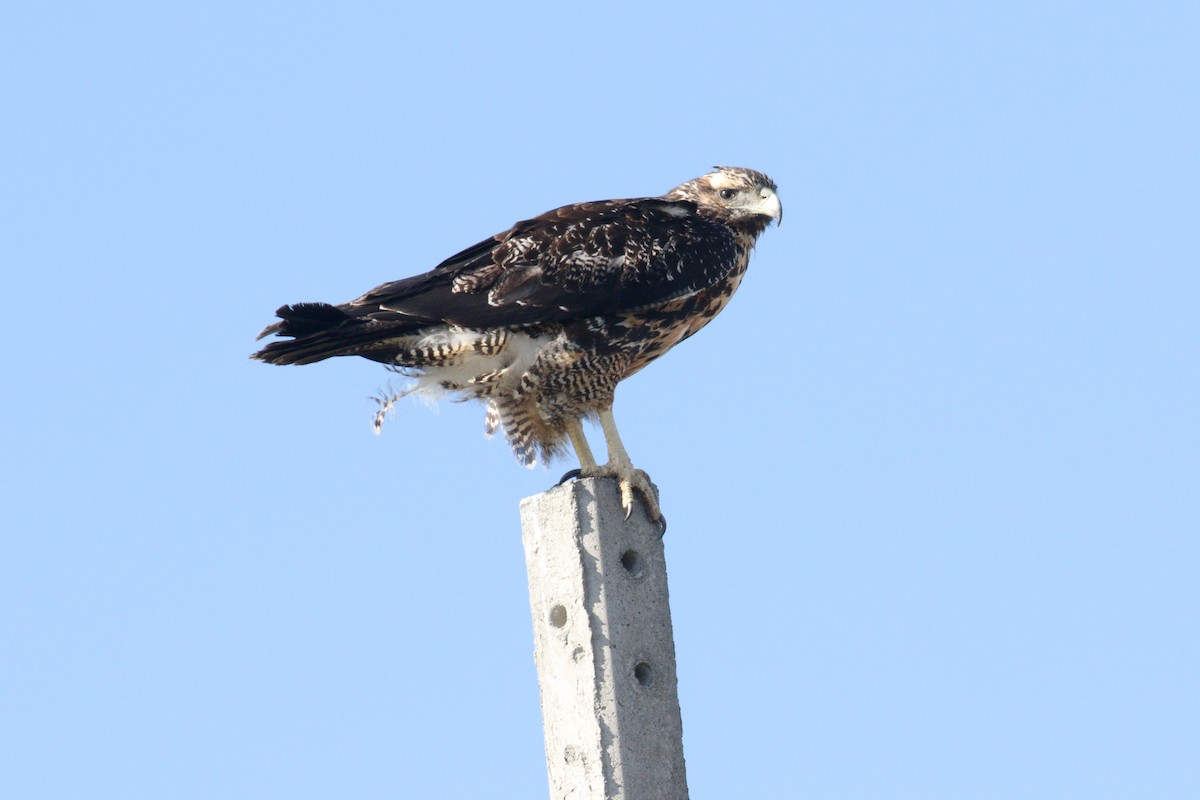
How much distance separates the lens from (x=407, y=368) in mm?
Answer: 8172

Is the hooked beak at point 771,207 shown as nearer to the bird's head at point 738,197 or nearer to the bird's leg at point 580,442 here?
the bird's head at point 738,197

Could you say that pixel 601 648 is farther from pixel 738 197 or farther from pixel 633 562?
pixel 738 197

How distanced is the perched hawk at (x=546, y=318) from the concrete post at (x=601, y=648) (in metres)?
0.47

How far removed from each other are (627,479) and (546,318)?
98cm

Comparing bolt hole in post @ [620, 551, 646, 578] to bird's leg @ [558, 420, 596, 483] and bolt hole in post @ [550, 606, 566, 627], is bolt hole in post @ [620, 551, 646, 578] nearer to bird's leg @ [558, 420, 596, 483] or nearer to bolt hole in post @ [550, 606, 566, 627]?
bolt hole in post @ [550, 606, 566, 627]

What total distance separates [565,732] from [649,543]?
2.92ft

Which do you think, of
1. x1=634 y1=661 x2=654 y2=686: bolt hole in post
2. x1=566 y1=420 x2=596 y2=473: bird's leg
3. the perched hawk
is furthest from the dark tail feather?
x1=634 y1=661 x2=654 y2=686: bolt hole in post

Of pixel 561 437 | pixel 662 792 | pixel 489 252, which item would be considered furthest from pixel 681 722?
pixel 489 252

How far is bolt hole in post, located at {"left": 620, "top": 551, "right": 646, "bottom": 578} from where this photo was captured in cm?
706

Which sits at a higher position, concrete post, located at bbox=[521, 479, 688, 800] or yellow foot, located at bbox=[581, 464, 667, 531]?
yellow foot, located at bbox=[581, 464, 667, 531]

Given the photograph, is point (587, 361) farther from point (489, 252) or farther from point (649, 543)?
point (649, 543)

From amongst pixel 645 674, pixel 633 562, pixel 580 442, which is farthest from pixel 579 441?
pixel 645 674

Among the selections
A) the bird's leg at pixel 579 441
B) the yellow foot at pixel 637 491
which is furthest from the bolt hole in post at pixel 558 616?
the bird's leg at pixel 579 441

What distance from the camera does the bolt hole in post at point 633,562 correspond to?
7062 millimetres
